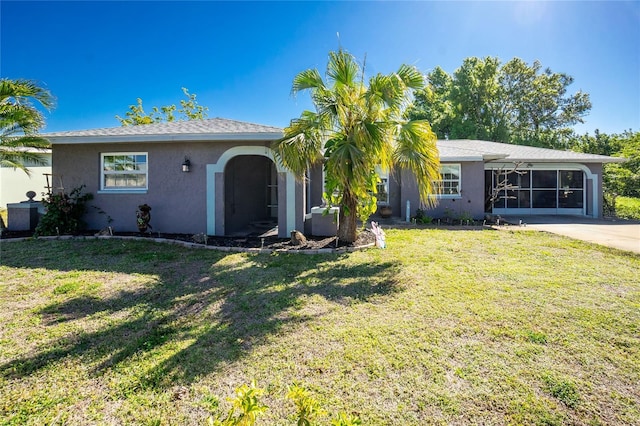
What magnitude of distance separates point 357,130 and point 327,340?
4.70 meters

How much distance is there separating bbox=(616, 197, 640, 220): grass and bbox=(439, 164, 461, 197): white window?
32.2 feet

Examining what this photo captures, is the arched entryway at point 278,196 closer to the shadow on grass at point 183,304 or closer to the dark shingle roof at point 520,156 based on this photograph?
the shadow on grass at point 183,304

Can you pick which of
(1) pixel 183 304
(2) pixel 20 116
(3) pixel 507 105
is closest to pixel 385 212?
(1) pixel 183 304

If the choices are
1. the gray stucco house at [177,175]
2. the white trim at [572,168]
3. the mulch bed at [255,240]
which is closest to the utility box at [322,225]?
the mulch bed at [255,240]

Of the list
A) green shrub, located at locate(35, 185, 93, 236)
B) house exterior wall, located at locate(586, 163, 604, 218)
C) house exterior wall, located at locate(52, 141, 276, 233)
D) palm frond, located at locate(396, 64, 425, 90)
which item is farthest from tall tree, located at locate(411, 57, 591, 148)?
green shrub, located at locate(35, 185, 93, 236)

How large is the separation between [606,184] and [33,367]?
26.2m

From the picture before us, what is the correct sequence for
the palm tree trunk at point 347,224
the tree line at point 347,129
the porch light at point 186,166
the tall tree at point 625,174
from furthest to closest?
1. the tall tree at point 625,174
2. the porch light at point 186,166
3. the palm tree trunk at point 347,224
4. the tree line at point 347,129

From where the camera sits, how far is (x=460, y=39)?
1427 cm

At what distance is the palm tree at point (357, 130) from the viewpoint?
22.5 ft

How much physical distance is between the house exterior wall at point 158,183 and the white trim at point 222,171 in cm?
13

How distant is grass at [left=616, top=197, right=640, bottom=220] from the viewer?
53.0 ft

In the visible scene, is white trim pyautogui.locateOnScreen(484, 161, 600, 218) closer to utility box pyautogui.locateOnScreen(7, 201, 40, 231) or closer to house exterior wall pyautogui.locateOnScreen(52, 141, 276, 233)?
house exterior wall pyautogui.locateOnScreen(52, 141, 276, 233)

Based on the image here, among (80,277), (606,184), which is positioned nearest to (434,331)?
(80,277)

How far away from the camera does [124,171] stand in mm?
10031
